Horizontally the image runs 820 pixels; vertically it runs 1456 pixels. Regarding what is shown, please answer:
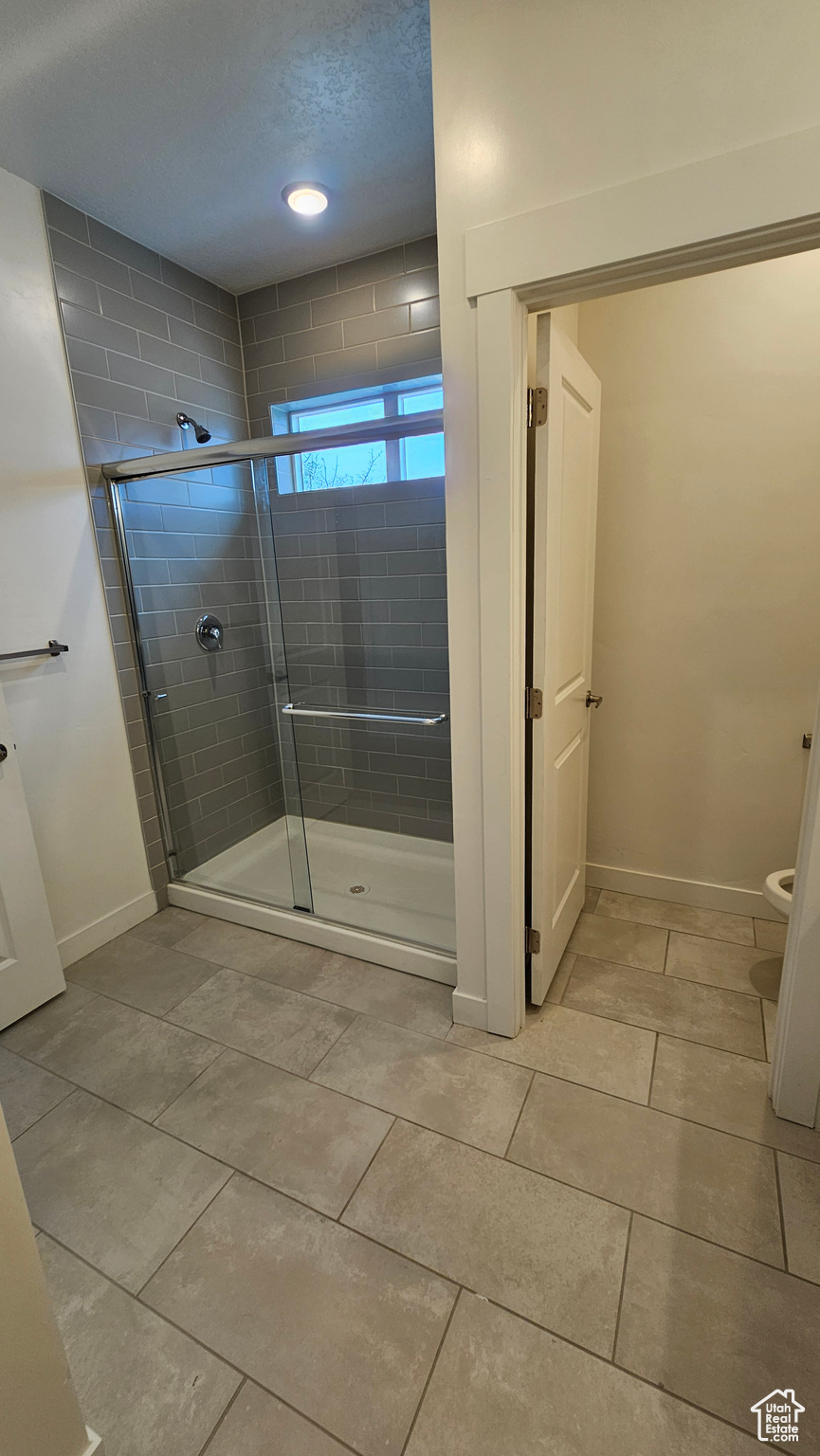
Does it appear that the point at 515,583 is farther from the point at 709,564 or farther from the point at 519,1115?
the point at 519,1115

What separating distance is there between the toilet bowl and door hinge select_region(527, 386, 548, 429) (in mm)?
1565

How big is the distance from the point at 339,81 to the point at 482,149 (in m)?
0.71

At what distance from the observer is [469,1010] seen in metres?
1.85

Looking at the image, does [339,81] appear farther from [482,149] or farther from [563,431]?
[563,431]

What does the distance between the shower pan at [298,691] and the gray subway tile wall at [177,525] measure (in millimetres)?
11

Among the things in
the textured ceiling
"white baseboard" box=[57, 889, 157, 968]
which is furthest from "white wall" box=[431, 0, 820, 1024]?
"white baseboard" box=[57, 889, 157, 968]

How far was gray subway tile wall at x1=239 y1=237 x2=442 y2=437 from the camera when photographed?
2.44 meters

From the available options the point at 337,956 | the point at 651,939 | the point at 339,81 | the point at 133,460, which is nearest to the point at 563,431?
the point at 339,81

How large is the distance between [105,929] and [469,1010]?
1558 millimetres

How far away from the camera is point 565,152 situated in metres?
1.23

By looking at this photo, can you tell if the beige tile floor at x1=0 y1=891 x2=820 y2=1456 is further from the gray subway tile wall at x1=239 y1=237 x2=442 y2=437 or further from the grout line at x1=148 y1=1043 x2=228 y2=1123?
the gray subway tile wall at x1=239 y1=237 x2=442 y2=437

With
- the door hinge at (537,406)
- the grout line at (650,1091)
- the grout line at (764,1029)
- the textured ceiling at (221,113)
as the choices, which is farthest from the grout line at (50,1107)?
the textured ceiling at (221,113)

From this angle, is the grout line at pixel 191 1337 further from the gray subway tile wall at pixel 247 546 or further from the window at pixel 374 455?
the window at pixel 374 455

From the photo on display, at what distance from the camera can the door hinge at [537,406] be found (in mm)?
1498
